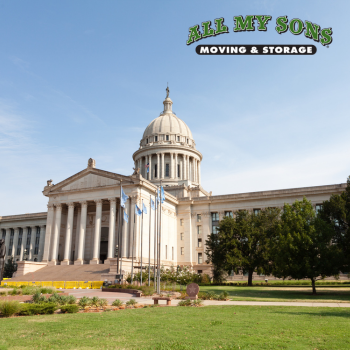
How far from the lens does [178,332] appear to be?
13.2 m

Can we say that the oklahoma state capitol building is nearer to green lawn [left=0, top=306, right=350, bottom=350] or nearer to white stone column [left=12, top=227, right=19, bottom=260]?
white stone column [left=12, top=227, right=19, bottom=260]

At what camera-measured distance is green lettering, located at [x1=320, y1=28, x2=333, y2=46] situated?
2376 cm

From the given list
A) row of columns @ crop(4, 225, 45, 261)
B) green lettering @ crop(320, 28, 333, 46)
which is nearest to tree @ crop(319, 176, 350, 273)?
green lettering @ crop(320, 28, 333, 46)

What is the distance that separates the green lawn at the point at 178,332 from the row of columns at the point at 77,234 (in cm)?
4463

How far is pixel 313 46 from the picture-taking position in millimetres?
23750

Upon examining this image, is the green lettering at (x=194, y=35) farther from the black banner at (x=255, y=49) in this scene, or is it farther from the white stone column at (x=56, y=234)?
the white stone column at (x=56, y=234)

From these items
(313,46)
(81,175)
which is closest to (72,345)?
(313,46)

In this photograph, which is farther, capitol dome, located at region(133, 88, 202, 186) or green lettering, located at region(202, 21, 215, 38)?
capitol dome, located at region(133, 88, 202, 186)

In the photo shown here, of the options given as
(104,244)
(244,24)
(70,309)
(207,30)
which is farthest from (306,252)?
(104,244)

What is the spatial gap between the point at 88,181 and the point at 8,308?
48.9m

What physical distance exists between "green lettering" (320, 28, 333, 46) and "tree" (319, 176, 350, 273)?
72.3 ft

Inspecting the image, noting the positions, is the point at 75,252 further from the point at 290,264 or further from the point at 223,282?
the point at 290,264

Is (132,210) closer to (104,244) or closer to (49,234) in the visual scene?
(104,244)

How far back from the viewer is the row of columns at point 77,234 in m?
61.9
